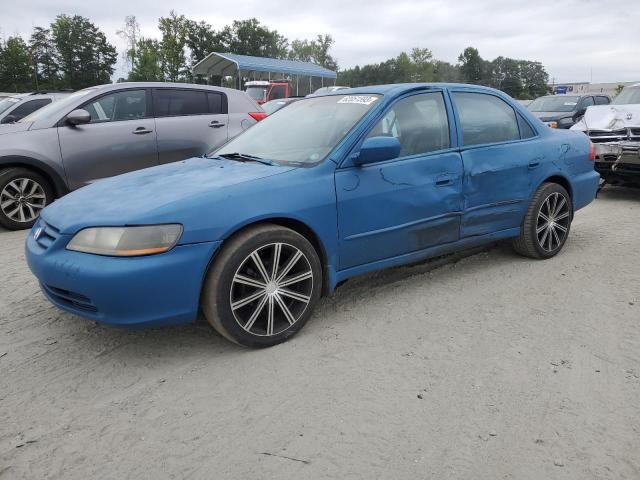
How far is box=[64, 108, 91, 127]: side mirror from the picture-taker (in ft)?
20.3

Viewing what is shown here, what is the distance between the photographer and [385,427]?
92.6 inches

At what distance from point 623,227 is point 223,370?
5111 mm

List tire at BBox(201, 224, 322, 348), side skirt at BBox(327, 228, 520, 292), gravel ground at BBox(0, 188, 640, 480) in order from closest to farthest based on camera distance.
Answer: gravel ground at BBox(0, 188, 640, 480)
tire at BBox(201, 224, 322, 348)
side skirt at BBox(327, 228, 520, 292)

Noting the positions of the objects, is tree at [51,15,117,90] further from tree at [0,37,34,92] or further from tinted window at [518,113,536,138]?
tinted window at [518,113,536,138]

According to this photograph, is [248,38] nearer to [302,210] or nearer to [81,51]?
[81,51]

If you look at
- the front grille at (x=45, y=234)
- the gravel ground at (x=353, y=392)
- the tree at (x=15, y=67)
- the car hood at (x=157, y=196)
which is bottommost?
the gravel ground at (x=353, y=392)

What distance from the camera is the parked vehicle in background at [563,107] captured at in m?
13.6

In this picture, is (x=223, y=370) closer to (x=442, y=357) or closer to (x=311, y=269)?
(x=311, y=269)

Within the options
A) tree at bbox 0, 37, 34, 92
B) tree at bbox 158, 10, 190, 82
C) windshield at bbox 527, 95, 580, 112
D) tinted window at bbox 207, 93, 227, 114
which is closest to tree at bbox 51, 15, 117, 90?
tree at bbox 0, 37, 34, 92

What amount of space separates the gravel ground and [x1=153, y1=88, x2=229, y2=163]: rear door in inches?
127

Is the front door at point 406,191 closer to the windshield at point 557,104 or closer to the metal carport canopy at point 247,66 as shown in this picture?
the windshield at point 557,104

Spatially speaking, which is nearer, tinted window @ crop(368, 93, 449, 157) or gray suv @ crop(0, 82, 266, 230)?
tinted window @ crop(368, 93, 449, 157)

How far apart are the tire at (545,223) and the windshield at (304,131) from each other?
1.79 metres

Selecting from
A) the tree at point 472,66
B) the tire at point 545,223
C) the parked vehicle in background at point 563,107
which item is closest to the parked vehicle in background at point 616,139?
the tire at point 545,223
